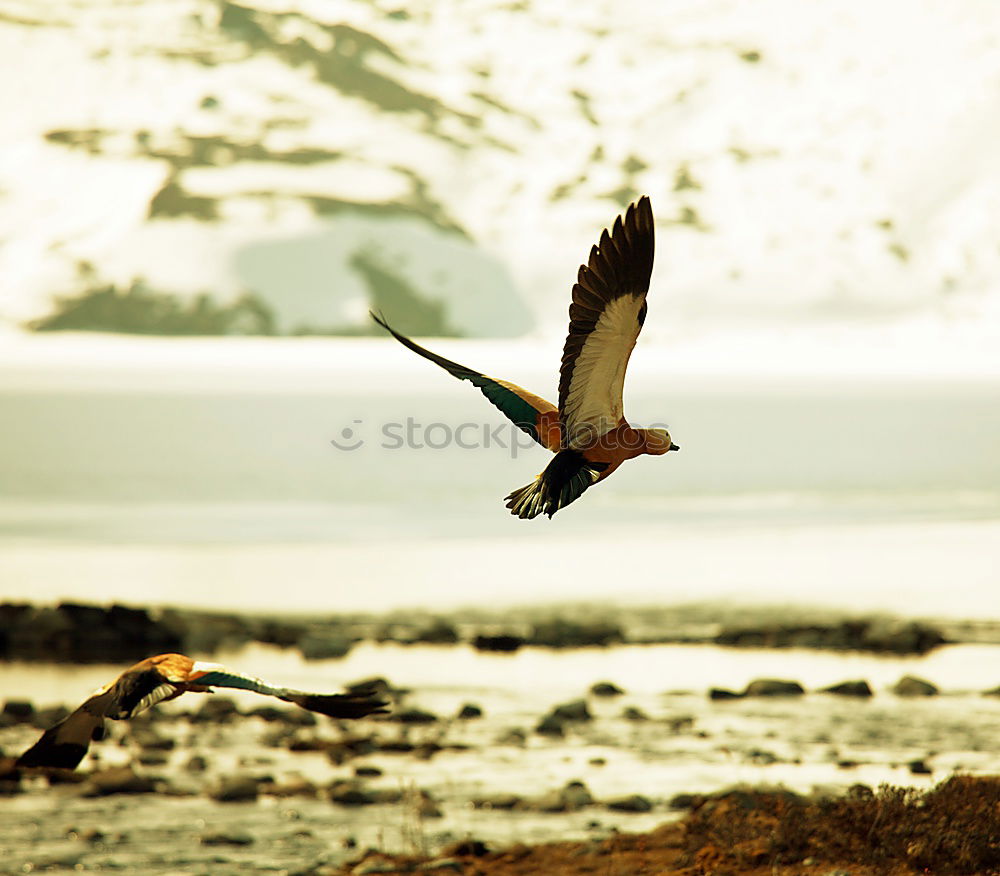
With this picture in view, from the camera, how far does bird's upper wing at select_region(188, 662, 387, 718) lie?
6664 mm

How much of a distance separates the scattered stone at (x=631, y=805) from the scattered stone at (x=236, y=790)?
3635mm

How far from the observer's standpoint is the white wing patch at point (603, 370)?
6.77 meters

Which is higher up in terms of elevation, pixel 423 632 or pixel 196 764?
pixel 423 632

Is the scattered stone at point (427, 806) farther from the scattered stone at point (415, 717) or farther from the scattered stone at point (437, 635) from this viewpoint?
the scattered stone at point (437, 635)

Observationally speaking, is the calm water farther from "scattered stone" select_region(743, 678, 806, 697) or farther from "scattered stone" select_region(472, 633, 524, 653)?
"scattered stone" select_region(743, 678, 806, 697)

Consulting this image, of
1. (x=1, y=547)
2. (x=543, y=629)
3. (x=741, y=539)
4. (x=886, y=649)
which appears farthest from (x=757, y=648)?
(x=1, y=547)

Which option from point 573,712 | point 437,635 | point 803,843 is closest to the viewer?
point 803,843

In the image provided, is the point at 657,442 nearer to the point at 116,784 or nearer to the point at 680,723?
the point at 116,784

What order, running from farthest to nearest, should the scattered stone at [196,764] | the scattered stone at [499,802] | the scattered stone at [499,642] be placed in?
the scattered stone at [499,642] < the scattered stone at [196,764] < the scattered stone at [499,802]

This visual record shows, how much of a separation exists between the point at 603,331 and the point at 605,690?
13511 mm

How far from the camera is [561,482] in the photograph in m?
6.77

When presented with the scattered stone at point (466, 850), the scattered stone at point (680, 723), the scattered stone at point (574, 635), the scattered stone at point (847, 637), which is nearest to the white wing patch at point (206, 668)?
the scattered stone at point (466, 850)

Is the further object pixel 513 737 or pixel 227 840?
pixel 513 737

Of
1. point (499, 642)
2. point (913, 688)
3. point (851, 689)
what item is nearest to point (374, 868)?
point (851, 689)
